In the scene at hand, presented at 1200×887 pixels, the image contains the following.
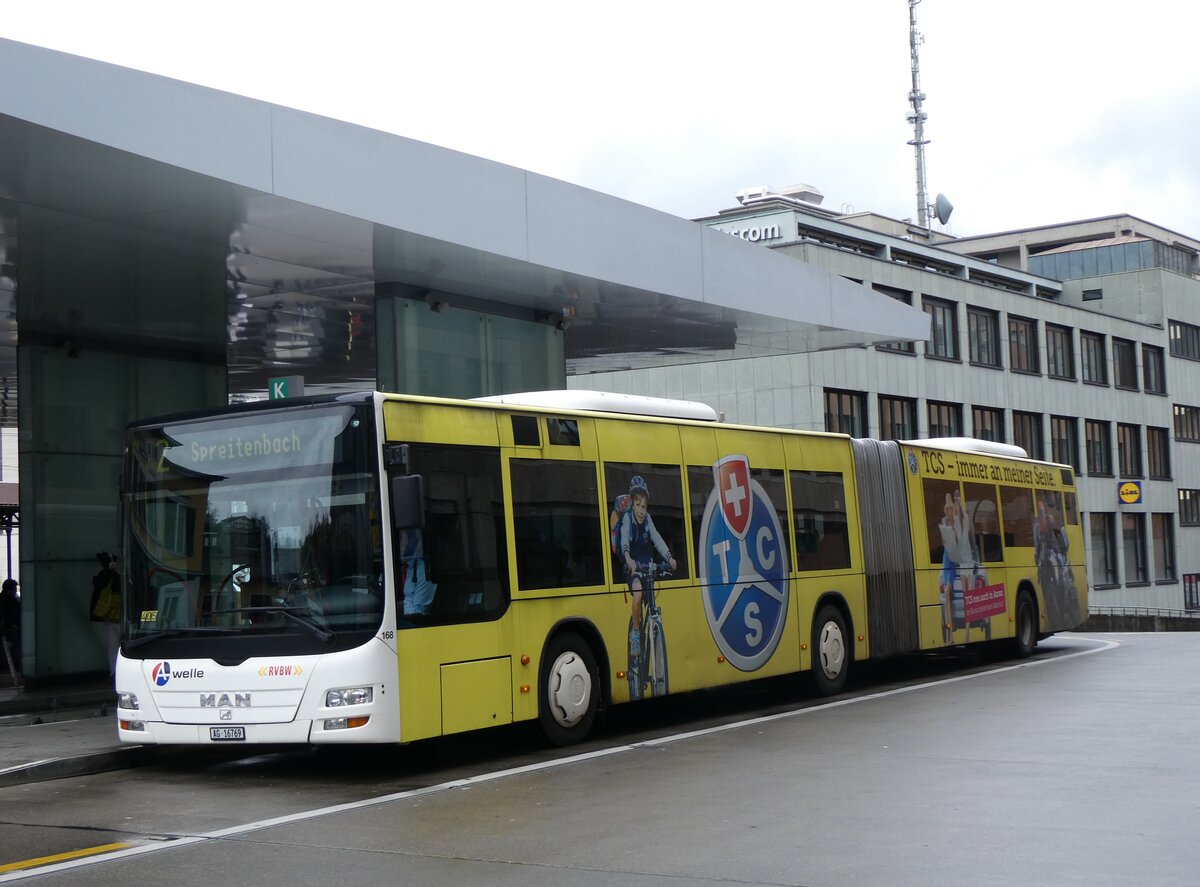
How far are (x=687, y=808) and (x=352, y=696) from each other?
2.73 m

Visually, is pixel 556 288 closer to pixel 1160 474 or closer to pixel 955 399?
pixel 955 399

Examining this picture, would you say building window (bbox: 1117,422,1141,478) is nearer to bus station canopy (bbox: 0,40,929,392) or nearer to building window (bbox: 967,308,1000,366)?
building window (bbox: 967,308,1000,366)

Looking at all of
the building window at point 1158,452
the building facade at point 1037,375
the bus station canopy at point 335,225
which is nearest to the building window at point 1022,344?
the building facade at point 1037,375

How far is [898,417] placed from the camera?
170ft

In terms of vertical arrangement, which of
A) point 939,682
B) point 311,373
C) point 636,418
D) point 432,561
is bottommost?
point 939,682

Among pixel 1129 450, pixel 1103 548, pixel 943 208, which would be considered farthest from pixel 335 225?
pixel 943 208

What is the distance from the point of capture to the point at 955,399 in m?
54.7

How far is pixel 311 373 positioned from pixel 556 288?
26.7 feet

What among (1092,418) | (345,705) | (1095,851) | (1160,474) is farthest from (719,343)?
(1160,474)

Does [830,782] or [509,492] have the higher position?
[509,492]

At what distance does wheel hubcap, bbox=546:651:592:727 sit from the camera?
12758 mm

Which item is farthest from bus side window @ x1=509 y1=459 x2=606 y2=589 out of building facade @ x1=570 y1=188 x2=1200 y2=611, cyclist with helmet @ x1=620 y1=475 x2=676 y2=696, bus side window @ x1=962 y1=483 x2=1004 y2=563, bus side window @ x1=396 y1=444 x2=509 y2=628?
building facade @ x1=570 y1=188 x2=1200 y2=611

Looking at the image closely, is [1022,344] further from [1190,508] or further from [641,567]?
[641,567]

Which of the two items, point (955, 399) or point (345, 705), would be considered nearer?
point (345, 705)
